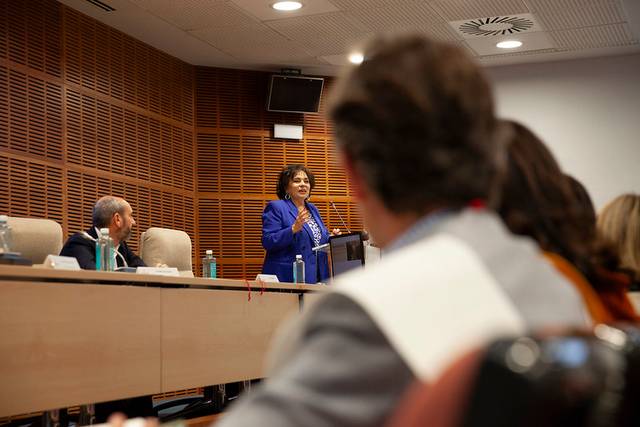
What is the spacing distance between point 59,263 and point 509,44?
5.64 meters

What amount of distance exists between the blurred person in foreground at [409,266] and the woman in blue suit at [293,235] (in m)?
5.54

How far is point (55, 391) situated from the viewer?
3.16 m

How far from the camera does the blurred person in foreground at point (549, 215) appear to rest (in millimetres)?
1420

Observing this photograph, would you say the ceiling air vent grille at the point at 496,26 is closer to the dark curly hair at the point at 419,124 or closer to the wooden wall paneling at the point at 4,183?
the wooden wall paneling at the point at 4,183

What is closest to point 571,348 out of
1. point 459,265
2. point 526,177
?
point 459,265

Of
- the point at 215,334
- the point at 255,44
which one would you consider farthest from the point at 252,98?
the point at 215,334

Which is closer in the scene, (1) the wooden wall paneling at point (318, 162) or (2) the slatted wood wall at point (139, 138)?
(2) the slatted wood wall at point (139, 138)

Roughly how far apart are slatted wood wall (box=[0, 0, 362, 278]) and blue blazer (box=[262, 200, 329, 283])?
1469 millimetres

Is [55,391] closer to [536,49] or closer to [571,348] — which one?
[571,348]

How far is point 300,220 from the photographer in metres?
6.29

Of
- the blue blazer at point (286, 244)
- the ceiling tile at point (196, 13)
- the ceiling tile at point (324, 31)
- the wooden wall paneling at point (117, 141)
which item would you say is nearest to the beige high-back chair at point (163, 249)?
the blue blazer at point (286, 244)

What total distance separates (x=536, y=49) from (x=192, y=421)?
5.36 m

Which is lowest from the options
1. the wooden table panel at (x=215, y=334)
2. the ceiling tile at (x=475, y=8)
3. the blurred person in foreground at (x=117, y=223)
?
the wooden table panel at (x=215, y=334)

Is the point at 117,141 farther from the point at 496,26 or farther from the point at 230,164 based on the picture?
the point at 496,26
